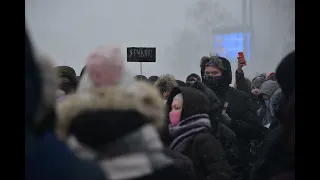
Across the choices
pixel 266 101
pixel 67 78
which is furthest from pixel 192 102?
pixel 67 78

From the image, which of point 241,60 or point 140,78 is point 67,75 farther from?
point 241,60

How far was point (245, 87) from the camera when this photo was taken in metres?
2.82

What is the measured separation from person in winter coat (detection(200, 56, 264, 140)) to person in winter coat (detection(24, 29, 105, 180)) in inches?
32.9

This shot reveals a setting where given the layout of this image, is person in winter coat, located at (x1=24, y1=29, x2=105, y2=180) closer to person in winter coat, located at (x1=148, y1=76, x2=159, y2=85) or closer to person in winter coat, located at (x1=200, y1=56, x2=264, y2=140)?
person in winter coat, located at (x1=148, y1=76, x2=159, y2=85)

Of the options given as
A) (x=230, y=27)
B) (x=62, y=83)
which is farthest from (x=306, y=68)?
(x=62, y=83)

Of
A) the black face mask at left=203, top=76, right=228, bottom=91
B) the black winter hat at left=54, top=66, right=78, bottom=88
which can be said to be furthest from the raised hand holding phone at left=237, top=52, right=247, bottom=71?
the black winter hat at left=54, top=66, right=78, bottom=88

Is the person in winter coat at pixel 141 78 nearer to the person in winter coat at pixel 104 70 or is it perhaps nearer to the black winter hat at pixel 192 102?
the person in winter coat at pixel 104 70

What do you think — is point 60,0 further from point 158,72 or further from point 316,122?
point 316,122

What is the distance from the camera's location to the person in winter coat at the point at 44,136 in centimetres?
260

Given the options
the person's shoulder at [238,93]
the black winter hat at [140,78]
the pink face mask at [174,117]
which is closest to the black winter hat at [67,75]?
the black winter hat at [140,78]

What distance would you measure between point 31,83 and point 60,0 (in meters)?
0.50

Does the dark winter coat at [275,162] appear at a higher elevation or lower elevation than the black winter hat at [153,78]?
lower

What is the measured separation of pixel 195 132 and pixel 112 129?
1.62 feet

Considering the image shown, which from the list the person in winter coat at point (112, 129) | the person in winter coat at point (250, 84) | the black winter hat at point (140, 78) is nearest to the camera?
the person in winter coat at point (112, 129)
